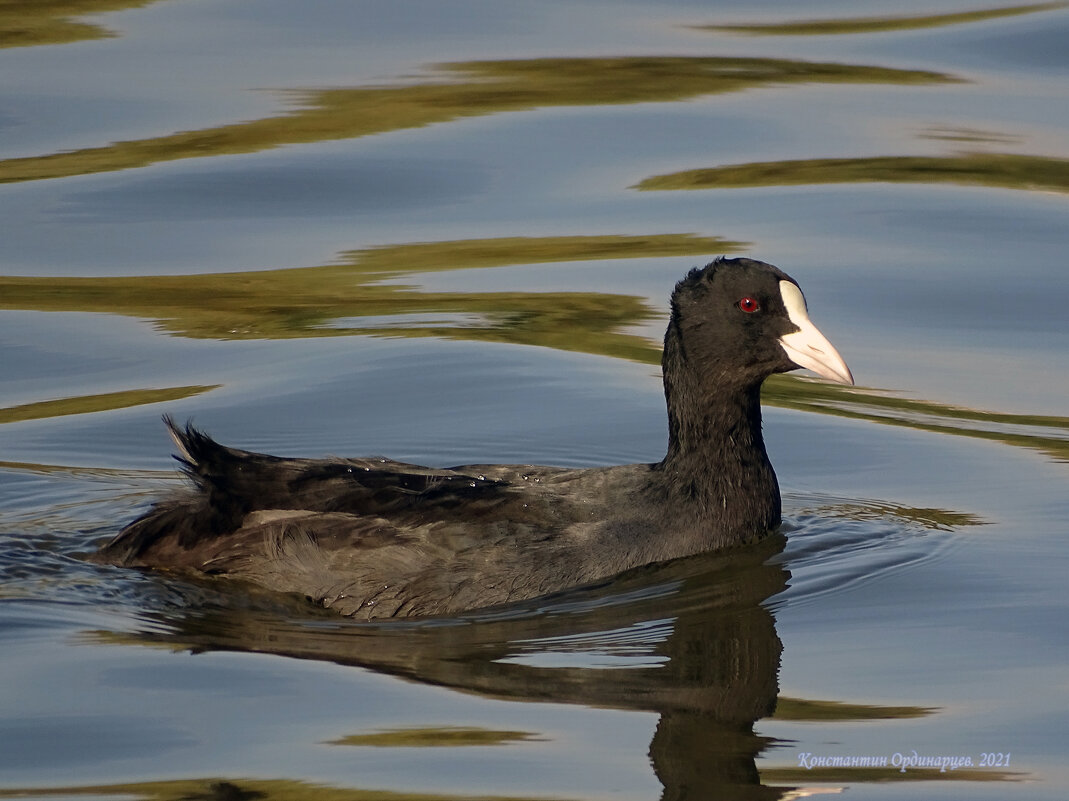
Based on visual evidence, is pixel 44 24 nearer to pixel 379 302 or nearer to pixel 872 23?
pixel 379 302

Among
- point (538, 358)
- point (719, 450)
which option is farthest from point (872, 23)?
point (719, 450)

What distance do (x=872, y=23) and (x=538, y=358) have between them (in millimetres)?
7081

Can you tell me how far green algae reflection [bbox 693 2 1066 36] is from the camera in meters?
14.9

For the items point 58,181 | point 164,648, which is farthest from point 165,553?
point 58,181

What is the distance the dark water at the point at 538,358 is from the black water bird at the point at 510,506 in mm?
125

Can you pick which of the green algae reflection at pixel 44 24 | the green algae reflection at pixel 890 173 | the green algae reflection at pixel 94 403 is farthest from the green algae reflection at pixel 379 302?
the green algae reflection at pixel 44 24

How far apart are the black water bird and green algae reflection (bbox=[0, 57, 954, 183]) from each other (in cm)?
586

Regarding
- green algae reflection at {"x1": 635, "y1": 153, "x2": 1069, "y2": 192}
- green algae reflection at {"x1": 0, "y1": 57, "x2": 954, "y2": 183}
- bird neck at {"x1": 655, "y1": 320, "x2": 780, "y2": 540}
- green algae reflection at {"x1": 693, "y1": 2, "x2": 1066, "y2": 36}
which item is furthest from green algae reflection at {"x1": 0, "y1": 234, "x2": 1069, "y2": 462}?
green algae reflection at {"x1": 693, "y1": 2, "x2": 1066, "y2": 36}

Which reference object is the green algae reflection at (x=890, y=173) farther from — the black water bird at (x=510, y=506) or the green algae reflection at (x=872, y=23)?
the black water bird at (x=510, y=506)

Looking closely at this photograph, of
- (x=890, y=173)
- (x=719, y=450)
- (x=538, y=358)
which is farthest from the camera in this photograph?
(x=890, y=173)

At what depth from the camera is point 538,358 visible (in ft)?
30.7

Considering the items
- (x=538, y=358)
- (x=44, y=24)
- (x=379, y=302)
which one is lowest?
(x=538, y=358)

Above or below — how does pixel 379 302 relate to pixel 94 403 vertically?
above

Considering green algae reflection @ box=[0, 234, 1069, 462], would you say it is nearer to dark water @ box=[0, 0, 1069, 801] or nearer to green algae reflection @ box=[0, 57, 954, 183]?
dark water @ box=[0, 0, 1069, 801]
